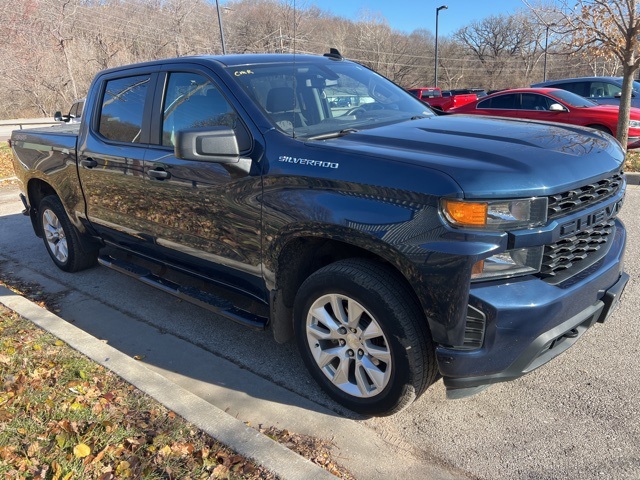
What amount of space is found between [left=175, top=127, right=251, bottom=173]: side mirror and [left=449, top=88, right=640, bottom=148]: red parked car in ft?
27.1

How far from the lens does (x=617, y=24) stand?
28.6ft

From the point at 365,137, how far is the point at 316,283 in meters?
0.87

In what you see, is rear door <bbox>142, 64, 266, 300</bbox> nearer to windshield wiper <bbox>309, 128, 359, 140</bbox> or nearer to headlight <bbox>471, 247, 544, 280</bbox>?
windshield wiper <bbox>309, 128, 359, 140</bbox>

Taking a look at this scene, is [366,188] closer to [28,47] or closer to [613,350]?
[613,350]

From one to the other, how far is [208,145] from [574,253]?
1.99 meters

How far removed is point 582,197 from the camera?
265 cm

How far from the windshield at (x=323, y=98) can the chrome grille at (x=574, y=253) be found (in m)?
1.37

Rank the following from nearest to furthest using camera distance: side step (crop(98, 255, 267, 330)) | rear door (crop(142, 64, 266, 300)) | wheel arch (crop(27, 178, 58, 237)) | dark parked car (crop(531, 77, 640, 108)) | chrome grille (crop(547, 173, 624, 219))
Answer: chrome grille (crop(547, 173, 624, 219)), rear door (crop(142, 64, 266, 300)), side step (crop(98, 255, 267, 330)), wheel arch (crop(27, 178, 58, 237)), dark parked car (crop(531, 77, 640, 108))

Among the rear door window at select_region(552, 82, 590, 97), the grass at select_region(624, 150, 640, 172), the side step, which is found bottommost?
the grass at select_region(624, 150, 640, 172)

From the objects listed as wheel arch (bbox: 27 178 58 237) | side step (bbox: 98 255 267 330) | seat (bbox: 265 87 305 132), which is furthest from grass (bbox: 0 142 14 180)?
seat (bbox: 265 87 305 132)

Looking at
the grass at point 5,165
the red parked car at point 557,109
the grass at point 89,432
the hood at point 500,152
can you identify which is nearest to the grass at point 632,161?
the red parked car at point 557,109

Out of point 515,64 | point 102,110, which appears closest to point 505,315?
point 102,110

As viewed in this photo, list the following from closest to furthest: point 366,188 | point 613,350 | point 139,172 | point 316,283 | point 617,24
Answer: point 366,188
point 316,283
point 613,350
point 139,172
point 617,24

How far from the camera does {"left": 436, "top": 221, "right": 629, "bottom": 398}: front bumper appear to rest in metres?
2.37
